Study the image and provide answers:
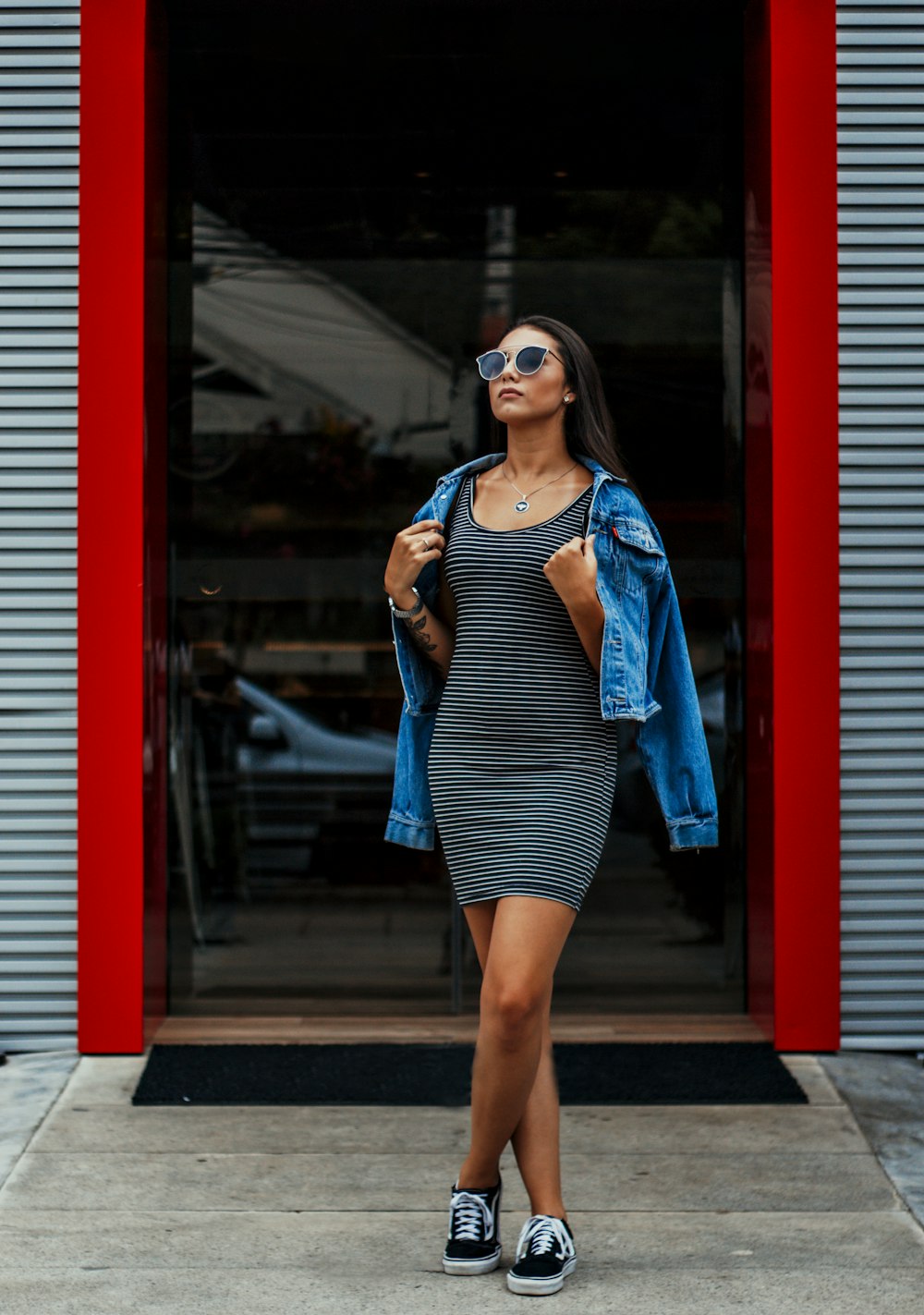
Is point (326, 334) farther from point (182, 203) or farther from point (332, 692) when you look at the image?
point (332, 692)

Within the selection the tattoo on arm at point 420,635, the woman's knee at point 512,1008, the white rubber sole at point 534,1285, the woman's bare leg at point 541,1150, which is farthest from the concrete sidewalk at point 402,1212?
the tattoo on arm at point 420,635

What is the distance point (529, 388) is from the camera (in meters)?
3.42

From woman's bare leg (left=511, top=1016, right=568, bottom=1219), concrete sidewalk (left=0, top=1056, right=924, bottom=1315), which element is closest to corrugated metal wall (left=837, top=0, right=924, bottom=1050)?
concrete sidewalk (left=0, top=1056, right=924, bottom=1315)

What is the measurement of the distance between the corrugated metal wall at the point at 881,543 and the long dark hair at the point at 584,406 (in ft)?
6.29

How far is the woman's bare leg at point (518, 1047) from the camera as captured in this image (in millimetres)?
3258

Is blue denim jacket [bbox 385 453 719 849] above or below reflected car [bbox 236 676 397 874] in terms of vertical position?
above

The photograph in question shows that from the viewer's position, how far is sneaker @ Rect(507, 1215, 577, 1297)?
331 cm

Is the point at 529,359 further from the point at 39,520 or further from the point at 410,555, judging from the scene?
the point at 39,520

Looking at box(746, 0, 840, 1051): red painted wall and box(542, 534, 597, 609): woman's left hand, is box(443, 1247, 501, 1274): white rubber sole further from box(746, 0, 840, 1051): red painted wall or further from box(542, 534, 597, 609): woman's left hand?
box(746, 0, 840, 1051): red painted wall

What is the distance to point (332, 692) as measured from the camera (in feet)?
20.4

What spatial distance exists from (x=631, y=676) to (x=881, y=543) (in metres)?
2.23

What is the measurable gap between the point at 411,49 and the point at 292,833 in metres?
3.10

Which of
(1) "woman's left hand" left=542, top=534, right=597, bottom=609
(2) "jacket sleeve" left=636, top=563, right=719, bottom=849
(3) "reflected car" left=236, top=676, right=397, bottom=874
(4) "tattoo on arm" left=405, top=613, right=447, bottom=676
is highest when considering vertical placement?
(1) "woman's left hand" left=542, top=534, right=597, bottom=609

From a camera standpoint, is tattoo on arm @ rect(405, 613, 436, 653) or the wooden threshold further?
the wooden threshold
